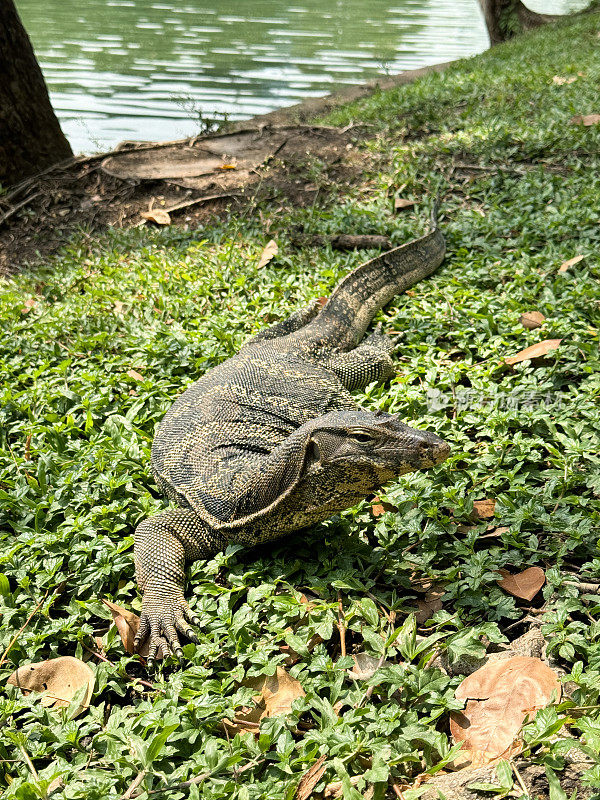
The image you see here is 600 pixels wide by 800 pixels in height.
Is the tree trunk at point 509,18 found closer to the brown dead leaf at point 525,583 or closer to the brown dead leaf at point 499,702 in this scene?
the brown dead leaf at point 525,583

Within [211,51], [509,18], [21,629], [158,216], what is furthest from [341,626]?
[211,51]

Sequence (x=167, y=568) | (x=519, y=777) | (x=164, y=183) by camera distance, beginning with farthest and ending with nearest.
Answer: (x=164, y=183) < (x=167, y=568) < (x=519, y=777)

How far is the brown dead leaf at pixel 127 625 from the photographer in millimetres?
2678

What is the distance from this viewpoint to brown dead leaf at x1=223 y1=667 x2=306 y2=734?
2.27 metres

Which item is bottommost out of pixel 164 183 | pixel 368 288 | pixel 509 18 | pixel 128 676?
pixel 128 676

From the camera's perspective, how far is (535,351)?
3.88 metres

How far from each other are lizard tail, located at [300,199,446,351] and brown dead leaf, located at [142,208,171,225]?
2707 mm

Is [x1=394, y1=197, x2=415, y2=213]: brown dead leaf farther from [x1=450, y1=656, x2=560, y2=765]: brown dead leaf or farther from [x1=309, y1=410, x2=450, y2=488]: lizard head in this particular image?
[x1=450, y1=656, x2=560, y2=765]: brown dead leaf

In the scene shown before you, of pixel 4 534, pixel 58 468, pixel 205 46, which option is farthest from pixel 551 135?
pixel 205 46

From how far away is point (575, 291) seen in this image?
4320 mm

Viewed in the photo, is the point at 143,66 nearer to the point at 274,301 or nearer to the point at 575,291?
the point at 274,301

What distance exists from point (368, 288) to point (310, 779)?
3344 mm

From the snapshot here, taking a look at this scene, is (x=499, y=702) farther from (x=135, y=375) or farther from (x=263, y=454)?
(x=135, y=375)

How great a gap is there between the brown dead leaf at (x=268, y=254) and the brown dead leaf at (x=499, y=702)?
391 cm
